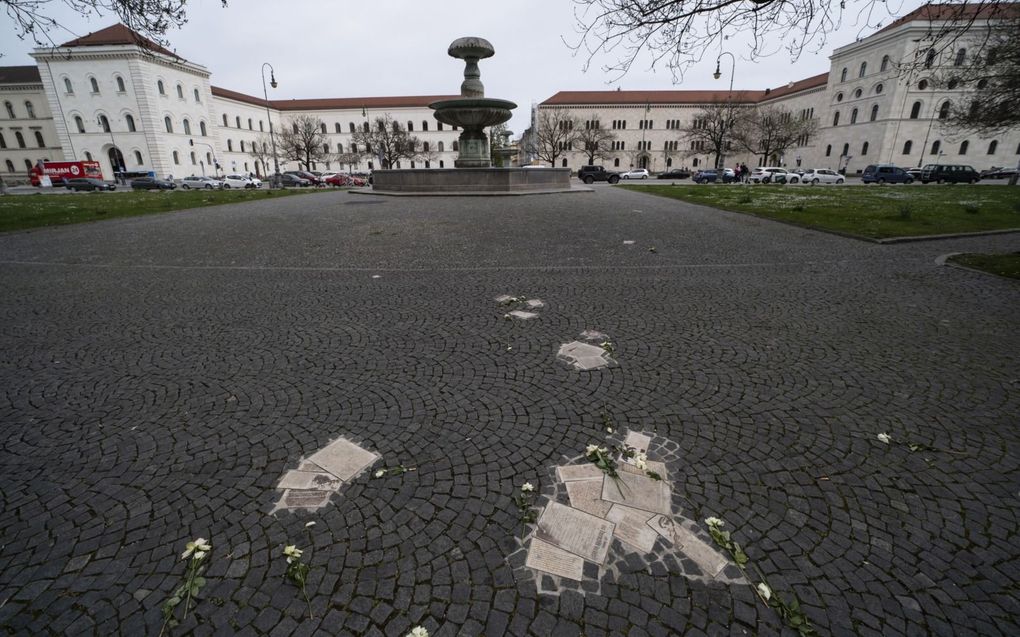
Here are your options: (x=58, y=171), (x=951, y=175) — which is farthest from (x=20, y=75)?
(x=951, y=175)

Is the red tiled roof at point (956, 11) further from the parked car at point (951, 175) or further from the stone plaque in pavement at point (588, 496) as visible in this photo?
the parked car at point (951, 175)

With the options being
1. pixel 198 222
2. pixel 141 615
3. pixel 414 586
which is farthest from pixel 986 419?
pixel 198 222

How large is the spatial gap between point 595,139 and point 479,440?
3447 inches

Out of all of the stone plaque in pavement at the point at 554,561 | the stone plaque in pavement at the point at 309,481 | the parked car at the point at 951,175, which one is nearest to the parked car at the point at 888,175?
the parked car at the point at 951,175

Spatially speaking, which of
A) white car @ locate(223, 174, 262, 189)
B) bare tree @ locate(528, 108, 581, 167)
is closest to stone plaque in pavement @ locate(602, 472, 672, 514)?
white car @ locate(223, 174, 262, 189)

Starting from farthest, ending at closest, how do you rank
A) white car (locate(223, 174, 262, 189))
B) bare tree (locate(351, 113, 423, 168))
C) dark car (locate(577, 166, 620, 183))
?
bare tree (locate(351, 113, 423, 168)) → white car (locate(223, 174, 262, 189)) → dark car (locate(577, 166, 620, 183))

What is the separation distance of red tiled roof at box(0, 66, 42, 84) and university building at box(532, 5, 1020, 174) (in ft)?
263

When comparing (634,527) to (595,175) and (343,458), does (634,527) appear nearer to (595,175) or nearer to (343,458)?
(343,458)

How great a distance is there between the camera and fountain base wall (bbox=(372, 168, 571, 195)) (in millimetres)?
24203

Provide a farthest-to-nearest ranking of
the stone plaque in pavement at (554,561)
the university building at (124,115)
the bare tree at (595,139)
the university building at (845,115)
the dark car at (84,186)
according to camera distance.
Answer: the bare tree at (595,139)
the university building at (124,115)
the university building at (845,115)
the dark car at (84,186)
the stone plaque in pavement at (554,561)

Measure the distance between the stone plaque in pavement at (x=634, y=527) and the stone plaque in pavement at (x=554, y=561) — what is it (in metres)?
0.31

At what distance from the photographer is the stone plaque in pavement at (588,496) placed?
2664 mm

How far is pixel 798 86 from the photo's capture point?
7806 cm

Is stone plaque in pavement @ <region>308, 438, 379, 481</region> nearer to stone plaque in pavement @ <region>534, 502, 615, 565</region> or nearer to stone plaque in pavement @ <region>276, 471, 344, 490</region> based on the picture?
stone plaque in pavement @ <region>276, 471, 344, 490</region>
